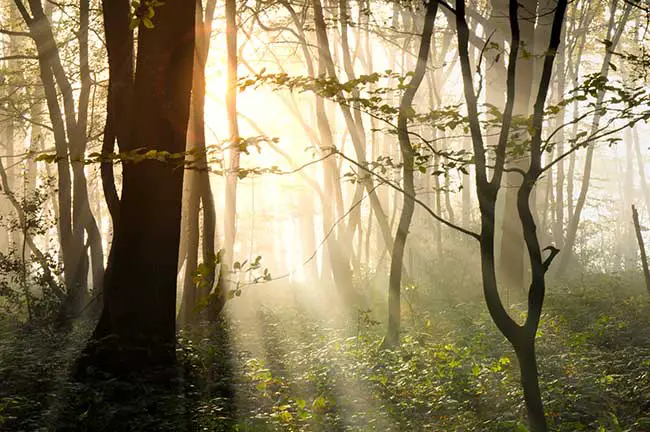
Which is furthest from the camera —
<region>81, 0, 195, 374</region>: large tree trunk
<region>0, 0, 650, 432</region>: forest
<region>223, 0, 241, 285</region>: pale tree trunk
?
<region>223, 0, 241, 285</region>: pale tree trunk

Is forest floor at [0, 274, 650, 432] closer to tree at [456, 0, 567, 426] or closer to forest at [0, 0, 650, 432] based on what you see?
forest at [0, 0, 650, 432]

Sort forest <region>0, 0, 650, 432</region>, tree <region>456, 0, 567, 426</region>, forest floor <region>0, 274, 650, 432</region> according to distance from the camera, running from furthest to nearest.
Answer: forest floor <region>0, 274, 650, 432</region>, forest <region>0, 0, 650, 432</region>, tree <region>456, 0, 567, 426</region>

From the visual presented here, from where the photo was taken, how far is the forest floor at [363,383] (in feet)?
21.4

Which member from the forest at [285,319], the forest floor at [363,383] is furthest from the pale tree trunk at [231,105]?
the forest floor at [363,383]

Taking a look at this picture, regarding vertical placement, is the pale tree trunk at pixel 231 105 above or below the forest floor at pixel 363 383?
above

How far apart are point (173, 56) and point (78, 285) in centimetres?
787

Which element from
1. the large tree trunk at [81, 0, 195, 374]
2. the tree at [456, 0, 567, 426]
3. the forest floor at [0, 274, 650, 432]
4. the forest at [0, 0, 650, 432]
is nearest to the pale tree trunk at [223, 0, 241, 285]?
the forest at [0, 0, 650, 432]

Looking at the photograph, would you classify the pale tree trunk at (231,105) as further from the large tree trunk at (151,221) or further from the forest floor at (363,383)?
the forest floor at (363,383)

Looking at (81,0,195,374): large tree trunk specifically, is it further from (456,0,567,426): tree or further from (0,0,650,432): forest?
(456,0,567,426): tree

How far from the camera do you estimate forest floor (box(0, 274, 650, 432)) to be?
6.51m

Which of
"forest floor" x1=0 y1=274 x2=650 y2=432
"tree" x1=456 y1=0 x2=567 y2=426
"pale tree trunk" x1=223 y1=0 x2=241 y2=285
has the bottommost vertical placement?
"forest floor" x1=0 y1=274 x2=650 y2=432

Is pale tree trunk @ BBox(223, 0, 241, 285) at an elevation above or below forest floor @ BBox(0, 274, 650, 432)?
above

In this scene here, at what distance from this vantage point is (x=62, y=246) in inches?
615

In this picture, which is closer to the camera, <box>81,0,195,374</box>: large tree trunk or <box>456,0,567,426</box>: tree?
<box>456,0,567,426</box>: tree
